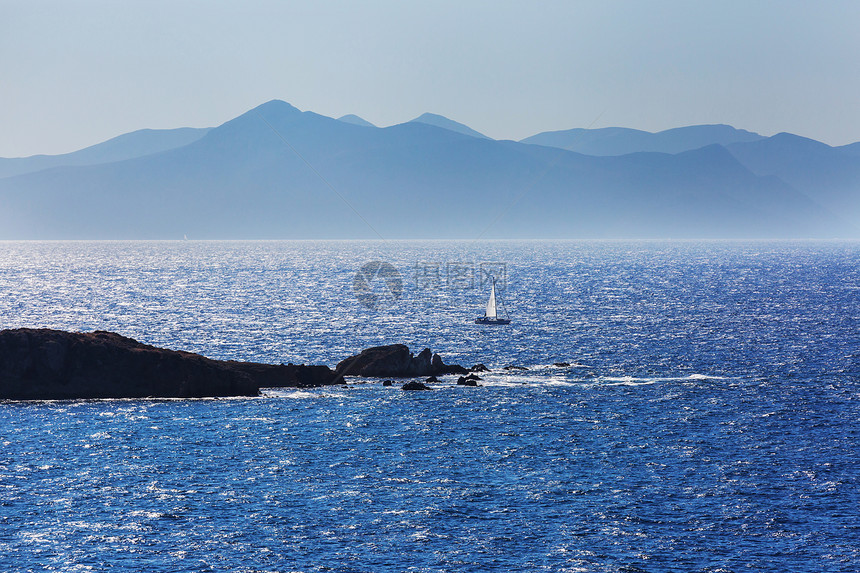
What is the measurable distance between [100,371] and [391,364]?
96.9 feet

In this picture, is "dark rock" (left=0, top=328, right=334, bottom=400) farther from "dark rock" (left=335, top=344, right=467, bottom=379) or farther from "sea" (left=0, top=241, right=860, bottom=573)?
"dark rock" (left=335, top=344, right=467, bottom=379)

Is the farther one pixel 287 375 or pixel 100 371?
pixel 287 375

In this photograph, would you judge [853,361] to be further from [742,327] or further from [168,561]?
[168,561]

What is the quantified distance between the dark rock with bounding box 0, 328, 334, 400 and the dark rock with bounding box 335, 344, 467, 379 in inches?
488

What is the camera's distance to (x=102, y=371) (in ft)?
285

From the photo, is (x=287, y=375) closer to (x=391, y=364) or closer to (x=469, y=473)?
(x=391, y=364)

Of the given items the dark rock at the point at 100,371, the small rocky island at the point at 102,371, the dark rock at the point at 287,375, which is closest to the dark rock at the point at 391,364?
the dark rock at the point at 287,375

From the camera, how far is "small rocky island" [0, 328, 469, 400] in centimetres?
8488

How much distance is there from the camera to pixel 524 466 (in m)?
64.7

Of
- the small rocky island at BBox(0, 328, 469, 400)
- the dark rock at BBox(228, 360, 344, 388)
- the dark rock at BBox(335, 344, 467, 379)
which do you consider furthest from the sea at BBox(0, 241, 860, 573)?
the dark rock at BBox(335, 344, 467, 379)

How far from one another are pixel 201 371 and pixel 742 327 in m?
90.2

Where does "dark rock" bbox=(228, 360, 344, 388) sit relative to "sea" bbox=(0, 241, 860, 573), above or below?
above

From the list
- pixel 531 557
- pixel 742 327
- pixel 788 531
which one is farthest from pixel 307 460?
pixel 742 327

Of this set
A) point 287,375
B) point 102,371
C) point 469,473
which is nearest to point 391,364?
point 287,375
